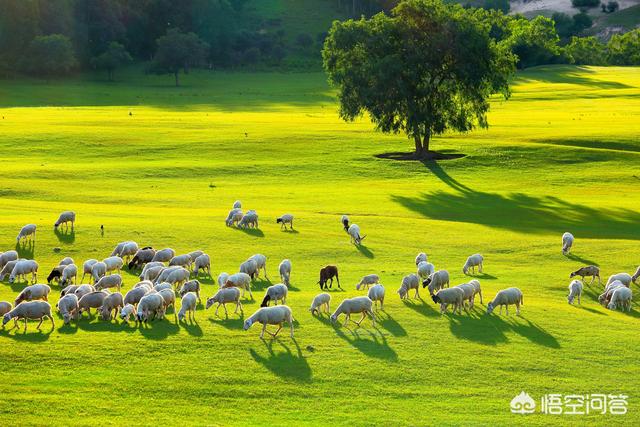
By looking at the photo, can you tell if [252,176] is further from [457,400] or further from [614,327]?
[457,400]

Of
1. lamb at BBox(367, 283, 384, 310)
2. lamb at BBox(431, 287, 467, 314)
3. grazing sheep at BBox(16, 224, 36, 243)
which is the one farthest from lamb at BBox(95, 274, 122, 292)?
lamb at BBox(431, 287, 467, 314)

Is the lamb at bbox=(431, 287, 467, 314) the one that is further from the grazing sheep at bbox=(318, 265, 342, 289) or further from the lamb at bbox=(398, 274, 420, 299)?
the grazing sheep at bbox=(318, 265, 342, 289)

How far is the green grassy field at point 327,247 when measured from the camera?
21.0 meters

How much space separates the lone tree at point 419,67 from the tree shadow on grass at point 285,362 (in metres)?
42.0

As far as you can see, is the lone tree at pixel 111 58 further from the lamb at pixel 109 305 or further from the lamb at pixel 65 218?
the lamb at pixel 109 305

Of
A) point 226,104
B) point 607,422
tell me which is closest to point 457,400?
point 607,422

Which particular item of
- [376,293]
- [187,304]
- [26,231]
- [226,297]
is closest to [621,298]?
[376,293]

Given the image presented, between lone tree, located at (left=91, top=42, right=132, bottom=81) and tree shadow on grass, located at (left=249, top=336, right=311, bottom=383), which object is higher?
lone tree, located at (left=91, top=42, right=132, bottom=81)

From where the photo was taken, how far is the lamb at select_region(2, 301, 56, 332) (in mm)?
24953

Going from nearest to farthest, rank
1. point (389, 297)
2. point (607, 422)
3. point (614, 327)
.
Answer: point (607, 422)
point (614, 327)
point (389, 297)

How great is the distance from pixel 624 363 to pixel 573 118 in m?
67.5

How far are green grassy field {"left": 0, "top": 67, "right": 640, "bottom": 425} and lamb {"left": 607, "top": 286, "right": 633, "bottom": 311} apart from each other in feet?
1.73

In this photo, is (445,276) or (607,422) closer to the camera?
(607,422)

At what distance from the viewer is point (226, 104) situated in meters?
109
